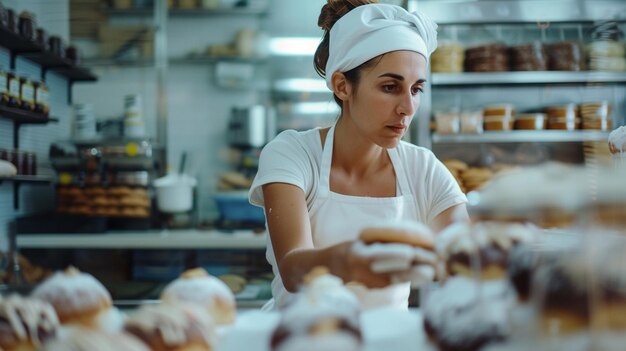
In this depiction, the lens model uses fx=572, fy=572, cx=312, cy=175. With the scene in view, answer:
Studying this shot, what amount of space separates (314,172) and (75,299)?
30.6 inches

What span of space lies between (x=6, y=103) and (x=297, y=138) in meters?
2.10

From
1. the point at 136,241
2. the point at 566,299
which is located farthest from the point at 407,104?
the point at 136,241

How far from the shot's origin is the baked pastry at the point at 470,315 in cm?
58

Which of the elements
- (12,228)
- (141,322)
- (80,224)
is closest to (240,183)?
(80,224)

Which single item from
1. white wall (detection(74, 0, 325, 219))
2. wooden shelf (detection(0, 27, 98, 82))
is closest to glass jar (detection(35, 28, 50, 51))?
wooden shelf (detection(0, 27, 98, 82))

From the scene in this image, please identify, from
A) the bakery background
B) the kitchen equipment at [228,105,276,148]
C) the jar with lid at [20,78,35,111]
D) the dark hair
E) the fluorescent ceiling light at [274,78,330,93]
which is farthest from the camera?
the fluorescent ceiling light at [274,78,330,93]

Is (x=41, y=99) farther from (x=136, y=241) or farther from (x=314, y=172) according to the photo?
(x=314, y=172)

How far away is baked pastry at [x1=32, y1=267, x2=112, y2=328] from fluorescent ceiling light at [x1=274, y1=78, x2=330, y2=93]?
3.60 metres

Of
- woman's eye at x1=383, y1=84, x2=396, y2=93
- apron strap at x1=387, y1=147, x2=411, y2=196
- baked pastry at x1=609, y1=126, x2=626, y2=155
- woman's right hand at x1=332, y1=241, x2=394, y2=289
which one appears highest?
woman's eye at x1=383, y1=84, x2=396, y2=93

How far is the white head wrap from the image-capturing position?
1.15 meters

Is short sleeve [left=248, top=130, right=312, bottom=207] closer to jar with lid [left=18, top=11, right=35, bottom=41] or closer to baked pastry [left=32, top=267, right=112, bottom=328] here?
baked pastry [left=32, top=267, right=112, bottom=328]

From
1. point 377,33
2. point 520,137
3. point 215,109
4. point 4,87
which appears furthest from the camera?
point 215,109

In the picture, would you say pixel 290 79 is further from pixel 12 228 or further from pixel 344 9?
pixel 344 9

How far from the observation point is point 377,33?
1146 millimetres
